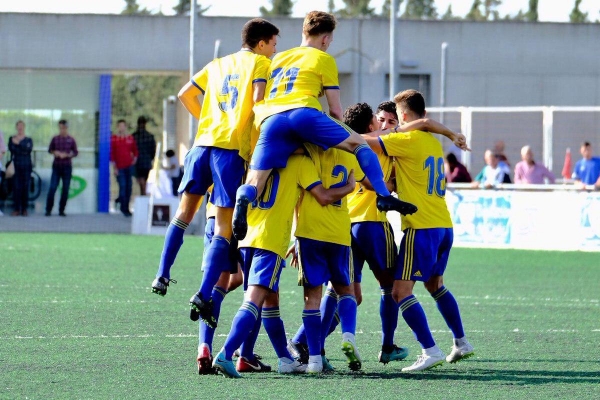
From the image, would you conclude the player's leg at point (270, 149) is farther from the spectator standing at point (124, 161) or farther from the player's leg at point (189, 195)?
the spectator standing at point (124, 161)

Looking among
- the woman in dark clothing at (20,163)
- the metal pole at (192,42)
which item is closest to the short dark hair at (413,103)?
the metal pole at (192,42)

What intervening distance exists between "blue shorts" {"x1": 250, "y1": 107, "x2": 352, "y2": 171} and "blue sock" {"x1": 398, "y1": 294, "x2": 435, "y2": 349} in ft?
3.68

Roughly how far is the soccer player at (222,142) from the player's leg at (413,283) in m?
1.10

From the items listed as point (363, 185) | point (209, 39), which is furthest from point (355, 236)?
point (209, 39)

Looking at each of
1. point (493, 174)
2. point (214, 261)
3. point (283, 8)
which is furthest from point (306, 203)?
point (283, 8)

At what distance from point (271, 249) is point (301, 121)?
0.80m

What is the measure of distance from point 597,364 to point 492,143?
17.5 meters

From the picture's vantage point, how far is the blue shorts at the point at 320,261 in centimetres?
740

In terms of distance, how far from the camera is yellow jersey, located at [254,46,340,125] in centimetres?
757

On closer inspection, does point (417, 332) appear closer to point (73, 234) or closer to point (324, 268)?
point (324, 268)

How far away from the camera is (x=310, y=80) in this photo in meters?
7.62

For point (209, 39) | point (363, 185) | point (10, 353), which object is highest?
point (209, 39)

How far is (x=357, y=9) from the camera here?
80875mm

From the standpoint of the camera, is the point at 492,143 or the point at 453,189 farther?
the point at 492,143
